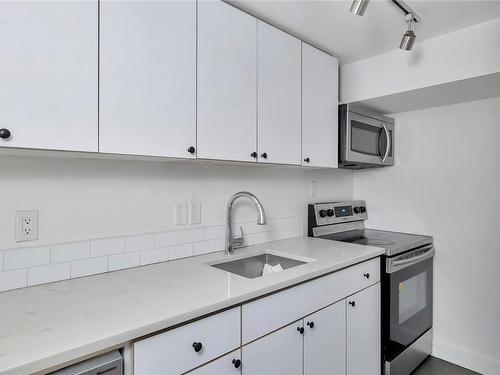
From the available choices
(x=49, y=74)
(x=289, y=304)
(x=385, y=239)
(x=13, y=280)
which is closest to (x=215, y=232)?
(x=289, y=304)

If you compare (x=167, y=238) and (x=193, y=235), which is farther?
(x=193, y=235)

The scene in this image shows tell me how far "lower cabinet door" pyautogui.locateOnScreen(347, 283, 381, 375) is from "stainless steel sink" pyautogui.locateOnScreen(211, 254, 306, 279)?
0.38 meters

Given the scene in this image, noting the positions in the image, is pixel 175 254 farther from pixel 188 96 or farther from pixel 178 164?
pixel 188 96

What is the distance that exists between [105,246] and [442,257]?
90.7 inches

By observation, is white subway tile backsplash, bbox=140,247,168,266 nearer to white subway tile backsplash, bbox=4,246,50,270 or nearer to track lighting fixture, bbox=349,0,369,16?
white subway tile backsplash, bbox=4,246,50,270

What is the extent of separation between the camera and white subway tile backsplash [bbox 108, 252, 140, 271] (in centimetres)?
144

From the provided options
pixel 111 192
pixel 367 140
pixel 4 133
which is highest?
pixel 367 140

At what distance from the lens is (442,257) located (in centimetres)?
237

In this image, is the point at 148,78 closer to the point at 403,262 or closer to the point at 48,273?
→ the point at 48,273

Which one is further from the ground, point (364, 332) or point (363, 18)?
point (363, 18)

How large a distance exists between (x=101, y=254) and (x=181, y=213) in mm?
440

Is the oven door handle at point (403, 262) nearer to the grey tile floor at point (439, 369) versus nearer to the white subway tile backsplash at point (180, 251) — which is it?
the grey tile floor at point (439, 369)

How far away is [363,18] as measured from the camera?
1.71 metres

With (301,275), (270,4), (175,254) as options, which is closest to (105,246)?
(175,254)
